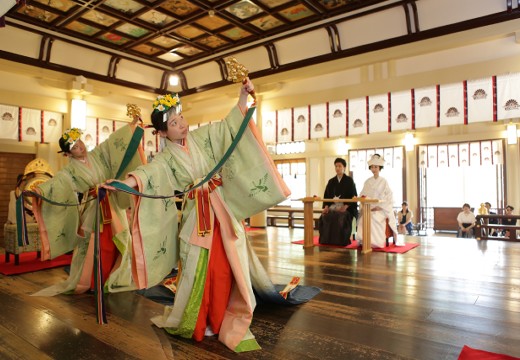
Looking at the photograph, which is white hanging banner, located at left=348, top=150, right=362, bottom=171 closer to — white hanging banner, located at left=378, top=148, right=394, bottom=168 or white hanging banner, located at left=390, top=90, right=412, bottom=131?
white hanging banner, located at left=378, top=148, right=394, bottom=168

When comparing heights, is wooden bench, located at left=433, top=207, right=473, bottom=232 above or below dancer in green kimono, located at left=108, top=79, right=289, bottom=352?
below

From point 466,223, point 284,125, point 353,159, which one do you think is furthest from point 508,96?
point 353,159

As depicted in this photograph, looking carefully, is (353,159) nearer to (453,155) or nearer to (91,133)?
(453,155)

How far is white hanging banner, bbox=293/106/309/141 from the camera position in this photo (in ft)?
26.1

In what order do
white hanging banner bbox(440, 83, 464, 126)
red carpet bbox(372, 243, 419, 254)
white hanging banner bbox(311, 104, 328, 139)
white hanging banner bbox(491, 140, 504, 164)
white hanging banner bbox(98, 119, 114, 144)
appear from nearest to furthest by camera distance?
red carpet bbox(372, 243, 419, 254) → white hanging banner bbox(440, 83, 464, 126) → white hanging banner bbox(311, 104, 328, 139) → white hanging banner bbox(98, 119, 114, 144) → white hanging banner bbox(491, 140, 504, 164)

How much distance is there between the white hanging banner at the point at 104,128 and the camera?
29.0 feet

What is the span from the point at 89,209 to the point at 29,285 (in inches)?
44.5

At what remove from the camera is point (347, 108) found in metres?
7.39

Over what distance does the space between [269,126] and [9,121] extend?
5.42 m

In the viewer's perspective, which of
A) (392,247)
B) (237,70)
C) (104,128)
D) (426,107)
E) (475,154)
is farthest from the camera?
(475,154)

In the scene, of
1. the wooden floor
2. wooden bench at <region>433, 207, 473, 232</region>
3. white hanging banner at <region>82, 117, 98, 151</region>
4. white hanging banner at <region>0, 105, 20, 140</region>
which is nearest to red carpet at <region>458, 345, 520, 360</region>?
the wooden floor

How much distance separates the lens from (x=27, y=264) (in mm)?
4680

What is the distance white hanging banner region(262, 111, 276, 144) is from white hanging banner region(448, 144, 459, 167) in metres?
5.45

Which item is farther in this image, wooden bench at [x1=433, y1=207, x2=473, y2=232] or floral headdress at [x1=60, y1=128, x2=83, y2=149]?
wooden bench at [x1=433, y1=207, x2=473, y2=232]
